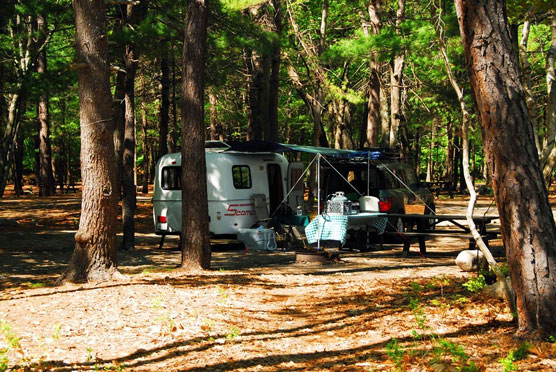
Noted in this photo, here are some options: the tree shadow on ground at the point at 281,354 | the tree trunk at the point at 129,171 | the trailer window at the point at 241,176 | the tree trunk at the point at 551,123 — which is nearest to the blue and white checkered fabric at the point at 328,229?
the trailer window at the point at 241,176

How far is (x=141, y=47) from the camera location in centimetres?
1620

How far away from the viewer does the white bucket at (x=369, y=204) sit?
1512 cm

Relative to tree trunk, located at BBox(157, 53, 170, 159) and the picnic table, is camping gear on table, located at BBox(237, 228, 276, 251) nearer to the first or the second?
the picnic table

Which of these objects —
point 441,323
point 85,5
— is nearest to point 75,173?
point 85,5

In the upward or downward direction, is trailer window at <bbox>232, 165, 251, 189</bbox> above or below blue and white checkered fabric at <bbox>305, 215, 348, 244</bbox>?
above

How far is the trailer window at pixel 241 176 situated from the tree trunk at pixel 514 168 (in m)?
10.4

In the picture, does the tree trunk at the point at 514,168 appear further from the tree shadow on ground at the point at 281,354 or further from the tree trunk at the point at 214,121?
the tree trunk at the point at 214,121

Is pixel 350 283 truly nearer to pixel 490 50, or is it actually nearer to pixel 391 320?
pixel 391 320

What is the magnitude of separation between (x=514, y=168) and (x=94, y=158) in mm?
6087

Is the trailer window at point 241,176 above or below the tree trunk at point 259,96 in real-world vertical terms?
below

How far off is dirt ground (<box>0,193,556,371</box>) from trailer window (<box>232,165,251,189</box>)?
4.00 m

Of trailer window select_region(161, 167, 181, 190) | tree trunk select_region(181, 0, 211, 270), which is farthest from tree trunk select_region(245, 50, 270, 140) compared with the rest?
tree trunk select_region(181, 0, 211, 270)

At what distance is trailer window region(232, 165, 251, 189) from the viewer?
16094mm

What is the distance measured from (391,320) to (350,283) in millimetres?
2914
